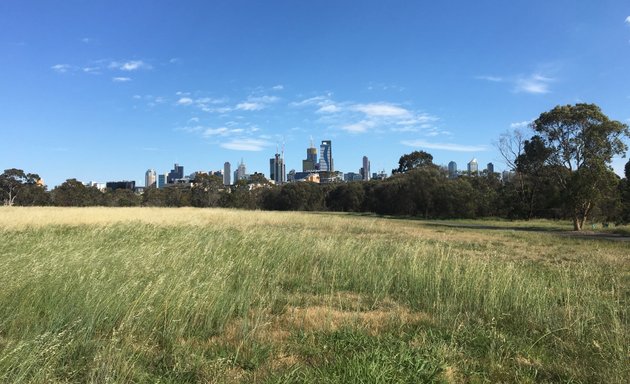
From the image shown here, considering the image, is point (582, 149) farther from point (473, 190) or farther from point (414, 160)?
point (414, 160)

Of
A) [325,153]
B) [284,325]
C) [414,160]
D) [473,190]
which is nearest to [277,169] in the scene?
[325,153]

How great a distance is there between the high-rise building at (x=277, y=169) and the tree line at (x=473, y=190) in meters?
63.8

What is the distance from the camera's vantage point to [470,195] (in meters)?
55.8

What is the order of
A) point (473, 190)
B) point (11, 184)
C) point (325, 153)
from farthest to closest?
point (325, 153)
point (11, 184)
point (473, 190)

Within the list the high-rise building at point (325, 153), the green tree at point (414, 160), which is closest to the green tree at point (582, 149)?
the green tree at point (414, 160)

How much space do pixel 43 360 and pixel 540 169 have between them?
143 ft

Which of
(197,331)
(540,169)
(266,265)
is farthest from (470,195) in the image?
(197,331)

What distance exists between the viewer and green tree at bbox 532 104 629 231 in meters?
27.9

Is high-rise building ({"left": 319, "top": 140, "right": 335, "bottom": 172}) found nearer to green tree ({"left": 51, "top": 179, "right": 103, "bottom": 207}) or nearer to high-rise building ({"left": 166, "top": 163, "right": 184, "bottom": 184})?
high-rise building ({"left": 166, "top": 163, "right": 184, "bottom": 184})

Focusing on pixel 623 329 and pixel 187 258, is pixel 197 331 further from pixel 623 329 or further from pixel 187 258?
pixel 623 329

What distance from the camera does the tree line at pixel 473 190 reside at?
99.3 feet

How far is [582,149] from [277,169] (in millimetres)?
146042

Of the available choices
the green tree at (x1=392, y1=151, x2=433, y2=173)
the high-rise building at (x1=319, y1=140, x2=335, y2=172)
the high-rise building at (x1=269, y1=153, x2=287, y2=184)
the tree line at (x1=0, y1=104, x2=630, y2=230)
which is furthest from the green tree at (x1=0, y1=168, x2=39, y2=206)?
the high-rise building at (x1=319, y1=140, x2=335, y2=172)

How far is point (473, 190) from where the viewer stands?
5684cm
